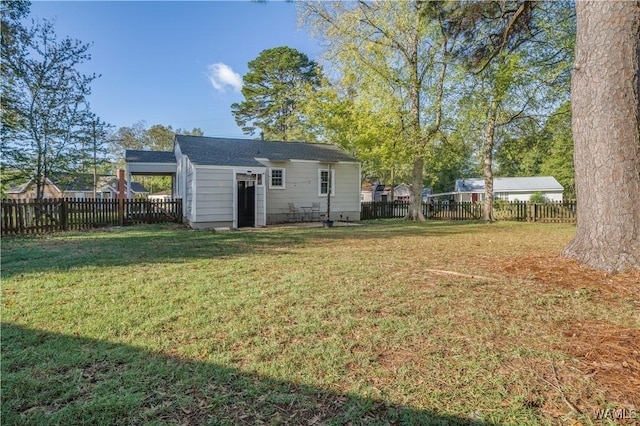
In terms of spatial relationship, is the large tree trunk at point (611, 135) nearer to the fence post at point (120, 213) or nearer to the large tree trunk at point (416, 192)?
the large tree trunk at point (416, 192)

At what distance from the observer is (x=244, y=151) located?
586 inches

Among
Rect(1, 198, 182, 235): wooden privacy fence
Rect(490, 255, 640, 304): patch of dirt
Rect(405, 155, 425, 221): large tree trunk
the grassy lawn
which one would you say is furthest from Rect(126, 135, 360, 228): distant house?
Rect(490, 255, 640, 304): patch of dirt

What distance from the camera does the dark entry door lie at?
13.5 meters

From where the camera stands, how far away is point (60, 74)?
13891 mm

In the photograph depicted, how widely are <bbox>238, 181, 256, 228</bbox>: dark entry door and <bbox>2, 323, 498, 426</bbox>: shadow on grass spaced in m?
11.0

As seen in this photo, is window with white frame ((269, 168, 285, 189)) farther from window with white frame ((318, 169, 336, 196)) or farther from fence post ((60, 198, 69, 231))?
fence post ((60, 198, 69, 231))

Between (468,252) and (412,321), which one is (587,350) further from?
(468,252)

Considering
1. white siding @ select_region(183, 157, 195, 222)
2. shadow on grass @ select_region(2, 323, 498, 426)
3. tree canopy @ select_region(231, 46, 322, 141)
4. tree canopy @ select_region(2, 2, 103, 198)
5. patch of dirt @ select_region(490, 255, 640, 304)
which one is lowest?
shadow on grass @ select_region(2, 323, 498, 426)

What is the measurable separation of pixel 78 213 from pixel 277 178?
25.2 ft

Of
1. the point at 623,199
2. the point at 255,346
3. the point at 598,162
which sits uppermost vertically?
the point at 598,162

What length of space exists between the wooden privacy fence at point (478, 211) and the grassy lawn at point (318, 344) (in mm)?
13796

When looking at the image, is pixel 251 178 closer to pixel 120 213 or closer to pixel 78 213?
pixel 120 213

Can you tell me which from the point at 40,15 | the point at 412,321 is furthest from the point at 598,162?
the point at 40,15

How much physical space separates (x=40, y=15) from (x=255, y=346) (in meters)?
17.0
